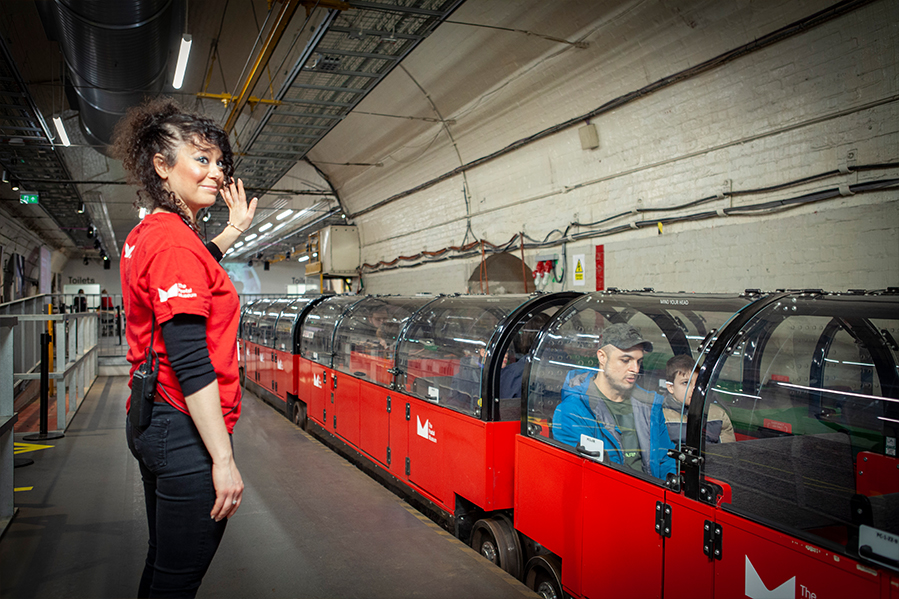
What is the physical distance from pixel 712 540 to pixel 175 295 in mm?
2102

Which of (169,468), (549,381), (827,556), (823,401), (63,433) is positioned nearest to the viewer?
(169,468)

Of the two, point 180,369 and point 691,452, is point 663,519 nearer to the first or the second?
point 691,452

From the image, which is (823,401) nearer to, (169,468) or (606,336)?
(606,336)

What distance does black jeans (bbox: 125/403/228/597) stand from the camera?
4.86 feet

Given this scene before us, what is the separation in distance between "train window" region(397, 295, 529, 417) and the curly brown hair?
8.14 feet

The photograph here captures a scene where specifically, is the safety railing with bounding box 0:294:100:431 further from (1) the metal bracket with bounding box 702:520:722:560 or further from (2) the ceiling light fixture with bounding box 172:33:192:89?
(1) the metal bracket with bounding box 702:520:722:560

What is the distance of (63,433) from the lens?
22.1 feet

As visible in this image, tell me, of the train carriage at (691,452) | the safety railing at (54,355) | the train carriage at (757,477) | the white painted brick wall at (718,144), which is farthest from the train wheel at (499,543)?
the safety railing at (54,355)

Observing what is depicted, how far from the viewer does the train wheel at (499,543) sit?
3.45m

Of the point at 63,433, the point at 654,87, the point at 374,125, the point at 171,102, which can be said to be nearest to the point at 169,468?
the point at 171,102

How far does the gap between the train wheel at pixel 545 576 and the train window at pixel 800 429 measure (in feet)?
3.78

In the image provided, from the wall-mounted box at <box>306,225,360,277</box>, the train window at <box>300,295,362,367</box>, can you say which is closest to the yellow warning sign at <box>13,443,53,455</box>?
the train window at <box>300,295,362,367</box>

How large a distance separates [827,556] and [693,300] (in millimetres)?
1419

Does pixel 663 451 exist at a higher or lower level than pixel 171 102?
lower
